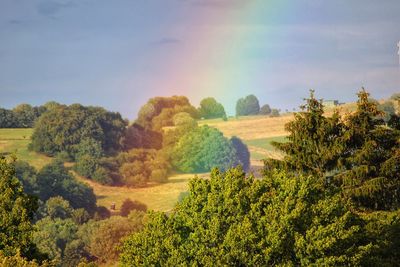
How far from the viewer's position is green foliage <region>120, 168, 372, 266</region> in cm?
4000

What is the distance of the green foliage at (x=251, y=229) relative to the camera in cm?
4000

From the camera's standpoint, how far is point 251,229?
40625mm

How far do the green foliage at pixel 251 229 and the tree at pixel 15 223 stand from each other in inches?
235

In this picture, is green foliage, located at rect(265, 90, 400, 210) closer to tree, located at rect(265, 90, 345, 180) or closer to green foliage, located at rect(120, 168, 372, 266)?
tree, located at rect(265, 90, 345, 180)

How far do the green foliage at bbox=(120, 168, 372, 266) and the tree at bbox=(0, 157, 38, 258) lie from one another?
19.6 ft

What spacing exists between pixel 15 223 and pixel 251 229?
46.5ft

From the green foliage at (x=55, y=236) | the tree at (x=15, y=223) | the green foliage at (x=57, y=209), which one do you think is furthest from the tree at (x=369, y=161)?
the green foliage at (x=57, y=209)

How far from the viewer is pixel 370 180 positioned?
209 feet

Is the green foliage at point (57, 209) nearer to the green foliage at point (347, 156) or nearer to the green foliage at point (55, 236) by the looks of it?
the green foliage at point (55, 236)

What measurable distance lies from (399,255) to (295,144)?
1801 cm

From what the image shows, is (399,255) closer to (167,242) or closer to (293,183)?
(293,183)

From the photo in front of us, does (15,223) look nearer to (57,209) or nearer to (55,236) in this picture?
(55,236)

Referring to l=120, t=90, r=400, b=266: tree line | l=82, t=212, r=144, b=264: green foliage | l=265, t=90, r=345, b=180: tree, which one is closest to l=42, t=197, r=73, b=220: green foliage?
l=82, t=212, r=144, b=264: green foliage

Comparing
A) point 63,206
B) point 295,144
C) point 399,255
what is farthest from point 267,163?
point 63,206
